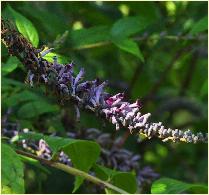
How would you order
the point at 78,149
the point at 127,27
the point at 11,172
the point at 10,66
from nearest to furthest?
the point at 11,172, the point at 78,149, the point at 10,66, the point at 127,27

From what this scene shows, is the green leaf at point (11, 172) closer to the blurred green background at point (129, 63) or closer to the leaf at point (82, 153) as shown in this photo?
the leaf at point (82, 153)

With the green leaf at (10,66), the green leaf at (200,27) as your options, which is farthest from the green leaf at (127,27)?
the green leaf at (10,66)

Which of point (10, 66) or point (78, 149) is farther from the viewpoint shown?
point (10, 66)

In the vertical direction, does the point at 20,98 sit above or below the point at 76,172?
above

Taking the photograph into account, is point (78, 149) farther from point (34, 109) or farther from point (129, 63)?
point (129, 63)

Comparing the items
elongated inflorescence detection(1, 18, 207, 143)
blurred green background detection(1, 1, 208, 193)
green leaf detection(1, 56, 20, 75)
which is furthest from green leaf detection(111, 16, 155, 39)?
elongated inflorescence detection(1, 18, 207, 143)

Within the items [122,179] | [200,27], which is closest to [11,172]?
[122,179]

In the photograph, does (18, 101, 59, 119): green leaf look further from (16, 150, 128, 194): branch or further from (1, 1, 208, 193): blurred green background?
(16, 150, 128, 194): branch

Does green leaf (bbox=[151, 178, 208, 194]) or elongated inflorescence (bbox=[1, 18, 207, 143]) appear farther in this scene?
green leaf (bbox=[151, 178, 208, 194])

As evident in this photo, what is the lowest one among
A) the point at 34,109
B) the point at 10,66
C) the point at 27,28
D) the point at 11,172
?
the point at 11,172
